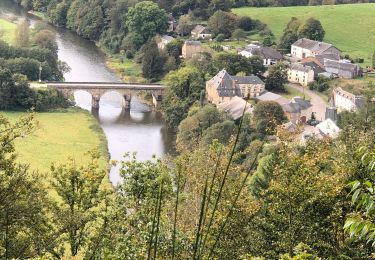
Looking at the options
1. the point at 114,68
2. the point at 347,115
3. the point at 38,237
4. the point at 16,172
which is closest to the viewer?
the point at 16,172

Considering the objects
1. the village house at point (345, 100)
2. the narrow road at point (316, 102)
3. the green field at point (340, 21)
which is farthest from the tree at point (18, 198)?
the green field at point (340, 21)

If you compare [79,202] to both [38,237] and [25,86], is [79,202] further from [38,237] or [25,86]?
[25,86]

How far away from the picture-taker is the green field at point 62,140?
34734mm

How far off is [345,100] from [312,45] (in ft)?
53.9

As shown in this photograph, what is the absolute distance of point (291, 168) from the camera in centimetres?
1262

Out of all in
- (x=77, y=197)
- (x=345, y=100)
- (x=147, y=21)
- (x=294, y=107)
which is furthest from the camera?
(x=147, y=21)

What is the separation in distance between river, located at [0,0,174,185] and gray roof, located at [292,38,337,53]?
18195 millimetres

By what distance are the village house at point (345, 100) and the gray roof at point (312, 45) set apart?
1265 centimetres

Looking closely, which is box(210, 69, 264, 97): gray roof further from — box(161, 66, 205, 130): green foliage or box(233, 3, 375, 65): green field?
box(233, 3, 375, 65): green field

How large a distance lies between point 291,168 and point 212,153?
285cm

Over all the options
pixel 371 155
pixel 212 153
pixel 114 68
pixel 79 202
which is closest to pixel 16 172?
pixel 79 202

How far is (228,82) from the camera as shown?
147 feet

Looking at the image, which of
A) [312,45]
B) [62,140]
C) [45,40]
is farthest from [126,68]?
[62,140]

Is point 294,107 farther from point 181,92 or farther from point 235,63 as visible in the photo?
point 181,92
